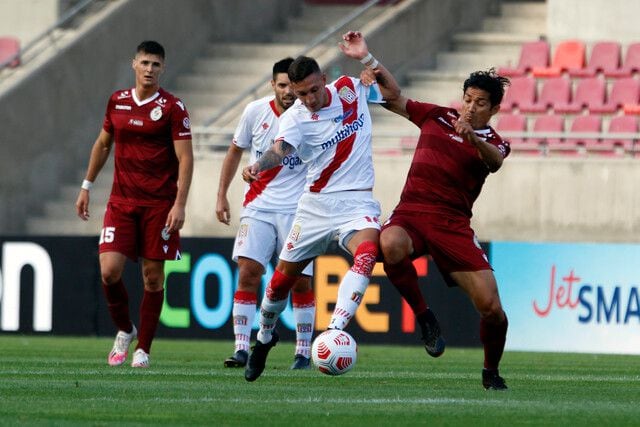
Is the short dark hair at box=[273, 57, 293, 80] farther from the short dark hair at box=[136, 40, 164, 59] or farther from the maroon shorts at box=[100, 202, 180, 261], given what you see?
the maroon shorts at box=[100, 202, 180, 261]

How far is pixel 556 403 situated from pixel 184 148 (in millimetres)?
3667

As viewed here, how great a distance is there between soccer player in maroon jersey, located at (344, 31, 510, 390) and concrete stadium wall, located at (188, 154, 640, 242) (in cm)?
1015

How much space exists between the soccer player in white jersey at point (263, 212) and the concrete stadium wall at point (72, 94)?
1080 centimetres

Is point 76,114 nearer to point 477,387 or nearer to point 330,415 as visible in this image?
point 477,387

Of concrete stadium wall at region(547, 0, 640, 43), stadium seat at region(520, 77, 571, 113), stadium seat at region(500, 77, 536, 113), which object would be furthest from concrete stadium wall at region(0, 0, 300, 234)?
stadium seat at region(520, 77, 571, 113)

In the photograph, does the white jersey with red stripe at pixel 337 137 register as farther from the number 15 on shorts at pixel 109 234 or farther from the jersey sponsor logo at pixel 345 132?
the number 15 on shorts at pixel 109 234

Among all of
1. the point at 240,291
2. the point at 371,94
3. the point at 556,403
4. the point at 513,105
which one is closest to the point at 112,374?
the point at 240,291

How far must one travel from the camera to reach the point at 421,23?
26.0 m

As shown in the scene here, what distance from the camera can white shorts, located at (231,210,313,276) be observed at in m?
12.4

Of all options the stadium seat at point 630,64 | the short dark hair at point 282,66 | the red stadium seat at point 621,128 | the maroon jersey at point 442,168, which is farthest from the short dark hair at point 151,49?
the stadium seat at point 630,64

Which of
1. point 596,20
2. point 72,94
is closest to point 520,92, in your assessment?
point 596,20

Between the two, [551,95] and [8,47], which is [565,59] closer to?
[551,95]

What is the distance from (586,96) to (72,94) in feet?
23.8

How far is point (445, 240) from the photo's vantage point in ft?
33.3
